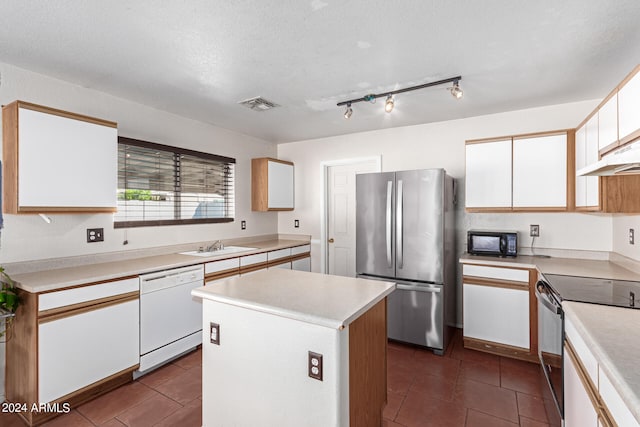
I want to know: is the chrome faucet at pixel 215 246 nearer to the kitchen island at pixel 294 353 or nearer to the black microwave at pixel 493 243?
the kitchen island at pixel 294 353

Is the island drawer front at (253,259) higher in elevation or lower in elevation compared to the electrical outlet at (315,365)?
higher

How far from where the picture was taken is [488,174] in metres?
3.12

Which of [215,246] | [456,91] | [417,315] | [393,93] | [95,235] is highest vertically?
[393,93]

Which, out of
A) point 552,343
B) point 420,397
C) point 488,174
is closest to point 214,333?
point 420,397

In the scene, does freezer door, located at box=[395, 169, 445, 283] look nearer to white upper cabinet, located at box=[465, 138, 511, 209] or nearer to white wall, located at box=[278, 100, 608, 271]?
white upper cabinet, located at box=[465, 138, 511, 209]

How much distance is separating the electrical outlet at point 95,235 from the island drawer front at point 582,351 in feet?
11.1

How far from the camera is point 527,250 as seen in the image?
3.27 metres

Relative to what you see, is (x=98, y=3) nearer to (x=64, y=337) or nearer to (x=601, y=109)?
(x=64, y=337)

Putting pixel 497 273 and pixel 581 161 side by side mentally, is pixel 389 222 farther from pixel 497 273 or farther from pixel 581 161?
pixel 581 161

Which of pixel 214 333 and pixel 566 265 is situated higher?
pixel 566 265

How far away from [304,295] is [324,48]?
1.57 m

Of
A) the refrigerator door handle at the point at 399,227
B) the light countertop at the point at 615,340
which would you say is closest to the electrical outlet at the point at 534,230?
the refrigerator door handle at the point at 399,227

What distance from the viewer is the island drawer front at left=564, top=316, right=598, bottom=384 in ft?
4.11

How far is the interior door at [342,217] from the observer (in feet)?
14.5
